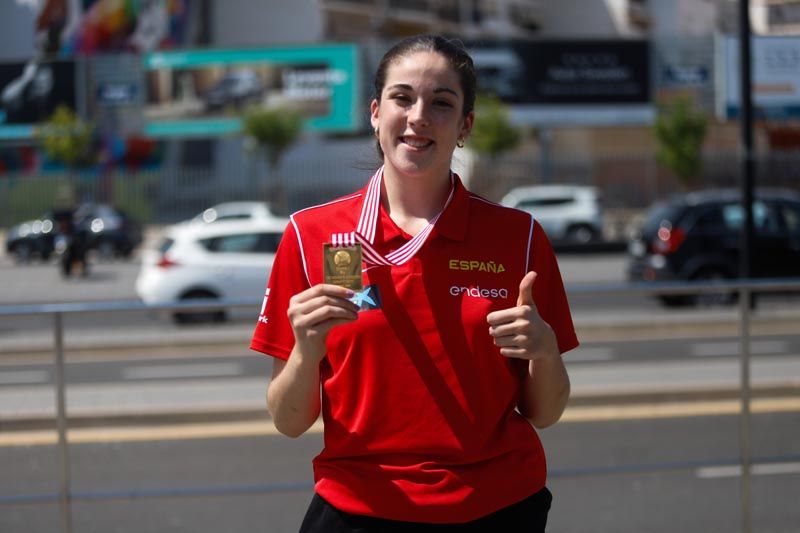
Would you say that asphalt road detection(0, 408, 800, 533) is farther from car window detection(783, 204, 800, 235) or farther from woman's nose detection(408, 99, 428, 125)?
car window detection(783, 204, 800, 235)

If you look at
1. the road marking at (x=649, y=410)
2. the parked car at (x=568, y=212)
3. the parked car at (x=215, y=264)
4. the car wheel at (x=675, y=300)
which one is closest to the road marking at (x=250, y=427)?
the road marking at (x=649, y=410)

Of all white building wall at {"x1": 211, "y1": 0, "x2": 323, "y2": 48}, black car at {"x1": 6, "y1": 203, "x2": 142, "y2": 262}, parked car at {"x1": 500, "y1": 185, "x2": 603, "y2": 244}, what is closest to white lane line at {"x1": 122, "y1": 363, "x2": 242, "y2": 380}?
black car at {"x1": 6, "y1": 203, "x2": 142, "y2": 262}

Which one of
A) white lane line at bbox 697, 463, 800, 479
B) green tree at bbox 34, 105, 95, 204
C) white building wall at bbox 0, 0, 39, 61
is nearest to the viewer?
white lane line at bbox 697, 463, 800, 479

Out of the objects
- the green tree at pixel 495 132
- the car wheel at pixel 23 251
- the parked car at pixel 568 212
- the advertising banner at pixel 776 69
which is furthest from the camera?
the green tree at pixel 495 132

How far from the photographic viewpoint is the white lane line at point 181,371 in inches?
221

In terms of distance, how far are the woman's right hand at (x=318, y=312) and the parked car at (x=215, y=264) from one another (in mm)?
14159

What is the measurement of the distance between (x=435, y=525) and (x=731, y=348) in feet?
11.6

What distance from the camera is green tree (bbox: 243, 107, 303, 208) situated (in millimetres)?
39719

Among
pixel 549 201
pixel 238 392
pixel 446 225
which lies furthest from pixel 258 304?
pixel 549 201

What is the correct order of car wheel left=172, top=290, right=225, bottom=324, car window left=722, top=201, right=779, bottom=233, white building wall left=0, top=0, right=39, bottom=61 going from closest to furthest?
1. car wheel left=172, top=290, right=225, bottom=324
2. car window left=722, top=201, right=779, bottom=233
3. white building wall left=0, top=0, right=39, bottom=61

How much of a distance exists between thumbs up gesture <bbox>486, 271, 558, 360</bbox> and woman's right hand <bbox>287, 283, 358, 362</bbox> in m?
0.30

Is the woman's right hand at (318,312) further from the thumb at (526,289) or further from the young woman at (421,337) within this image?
the thumb at (526,289)

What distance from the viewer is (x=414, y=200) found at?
2.58 metres

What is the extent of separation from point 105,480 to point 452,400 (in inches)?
132
